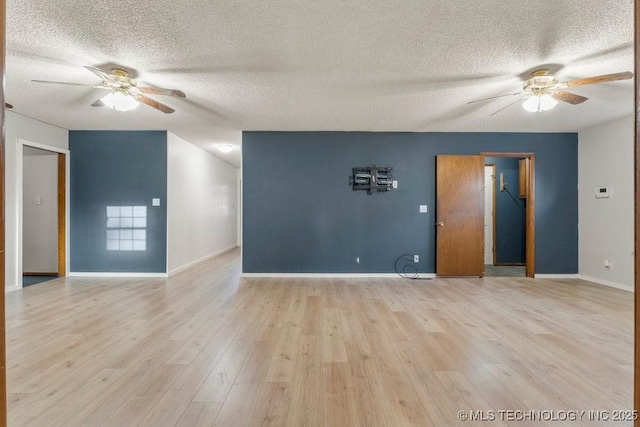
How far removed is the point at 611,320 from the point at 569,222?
9.23 feet

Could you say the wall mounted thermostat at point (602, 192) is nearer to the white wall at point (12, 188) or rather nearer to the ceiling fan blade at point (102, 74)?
the ceiling fan blade at point (102, 74)

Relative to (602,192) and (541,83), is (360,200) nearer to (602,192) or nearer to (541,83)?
(541,83)

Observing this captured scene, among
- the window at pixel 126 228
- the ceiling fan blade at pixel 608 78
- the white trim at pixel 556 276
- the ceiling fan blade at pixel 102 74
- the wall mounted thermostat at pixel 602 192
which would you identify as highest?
the ceiling fan blade at pixel 102 74

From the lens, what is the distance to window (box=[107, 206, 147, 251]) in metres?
5.36

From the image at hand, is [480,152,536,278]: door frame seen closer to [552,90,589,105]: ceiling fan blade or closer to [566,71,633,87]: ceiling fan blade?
[552,90,589,105]: ceiling fan blade

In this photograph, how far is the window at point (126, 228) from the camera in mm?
5355

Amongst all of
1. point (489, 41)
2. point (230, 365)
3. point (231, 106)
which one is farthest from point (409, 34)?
point (230, 365)

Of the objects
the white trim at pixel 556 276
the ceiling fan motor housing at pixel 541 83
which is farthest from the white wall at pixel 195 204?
the white trim at pixel 556 276

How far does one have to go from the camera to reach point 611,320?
3158 millimetres

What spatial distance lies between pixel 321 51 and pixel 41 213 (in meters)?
5.91

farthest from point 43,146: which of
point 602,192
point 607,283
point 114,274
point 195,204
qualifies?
point 607,283

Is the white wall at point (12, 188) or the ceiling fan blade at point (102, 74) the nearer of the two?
the ceiling fan blade at point (102, 74)

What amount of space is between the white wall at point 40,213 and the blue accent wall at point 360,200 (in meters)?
3.41

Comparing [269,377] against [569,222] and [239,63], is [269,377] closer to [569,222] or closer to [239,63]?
[239,63]
